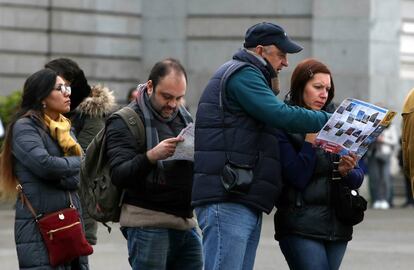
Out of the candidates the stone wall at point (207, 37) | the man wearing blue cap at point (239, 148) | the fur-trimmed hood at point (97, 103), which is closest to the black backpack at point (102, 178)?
the man wearing blue cap at point (239, 148)

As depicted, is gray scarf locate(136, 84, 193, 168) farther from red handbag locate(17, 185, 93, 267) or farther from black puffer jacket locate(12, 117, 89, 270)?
red handbag locate(17, 185, 93, 267)

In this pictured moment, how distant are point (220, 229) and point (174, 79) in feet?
3.24

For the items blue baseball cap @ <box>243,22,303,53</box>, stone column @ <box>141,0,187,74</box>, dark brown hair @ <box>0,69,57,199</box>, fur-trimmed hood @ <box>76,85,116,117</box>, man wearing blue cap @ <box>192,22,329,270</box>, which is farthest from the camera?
stone column @ <box>141,0,187,74</box>

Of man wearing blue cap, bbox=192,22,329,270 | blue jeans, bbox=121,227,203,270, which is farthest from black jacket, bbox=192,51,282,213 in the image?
blue jeans, bbox=121,227,203,270

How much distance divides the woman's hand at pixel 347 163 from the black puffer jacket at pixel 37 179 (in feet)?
5.29

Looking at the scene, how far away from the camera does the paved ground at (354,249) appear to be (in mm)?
12070

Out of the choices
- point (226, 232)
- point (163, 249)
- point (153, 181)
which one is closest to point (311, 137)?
point (226, 232)

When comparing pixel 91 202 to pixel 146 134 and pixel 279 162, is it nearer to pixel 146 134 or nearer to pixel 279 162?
pixel 146 134

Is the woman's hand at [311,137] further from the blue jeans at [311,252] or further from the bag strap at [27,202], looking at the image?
the bag strap at [27,202]

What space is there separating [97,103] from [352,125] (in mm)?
2449

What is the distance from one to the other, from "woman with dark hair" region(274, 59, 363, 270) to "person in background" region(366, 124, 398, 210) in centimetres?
1394

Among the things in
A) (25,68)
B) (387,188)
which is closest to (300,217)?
(387,188)

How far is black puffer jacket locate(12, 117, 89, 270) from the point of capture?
7418 mm

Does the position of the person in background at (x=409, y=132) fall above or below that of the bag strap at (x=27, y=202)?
above
